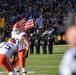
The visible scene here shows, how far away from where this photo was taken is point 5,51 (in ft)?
31.1

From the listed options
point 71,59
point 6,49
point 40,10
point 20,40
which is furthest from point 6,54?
point 40,10

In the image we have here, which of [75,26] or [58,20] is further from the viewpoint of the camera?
[58,20]

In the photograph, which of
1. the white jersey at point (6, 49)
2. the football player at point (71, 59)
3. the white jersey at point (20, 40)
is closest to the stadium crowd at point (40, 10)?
the white jersey at point (20, 40)

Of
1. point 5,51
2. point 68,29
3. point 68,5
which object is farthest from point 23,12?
point 68,29

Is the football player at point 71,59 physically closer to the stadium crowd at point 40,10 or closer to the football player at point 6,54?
the football player at point 6,54

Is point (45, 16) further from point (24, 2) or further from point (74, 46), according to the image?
point (74, 46)

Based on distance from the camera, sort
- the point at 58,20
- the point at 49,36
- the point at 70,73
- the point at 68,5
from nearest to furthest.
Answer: the point at 70,73
the point at 49,36
the point at 58,20
the point at 68,5

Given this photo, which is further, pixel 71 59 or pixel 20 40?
pixel 20 40

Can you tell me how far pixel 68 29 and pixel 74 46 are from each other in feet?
0.43

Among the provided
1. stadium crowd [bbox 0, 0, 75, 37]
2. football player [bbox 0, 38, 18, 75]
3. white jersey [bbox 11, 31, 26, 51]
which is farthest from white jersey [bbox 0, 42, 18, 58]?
stadium crowd [bbox 0, 0, 75, 37]

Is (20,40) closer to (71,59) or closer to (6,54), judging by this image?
(6,54)

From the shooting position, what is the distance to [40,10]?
4109 cm

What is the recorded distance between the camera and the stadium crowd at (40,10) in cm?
3938

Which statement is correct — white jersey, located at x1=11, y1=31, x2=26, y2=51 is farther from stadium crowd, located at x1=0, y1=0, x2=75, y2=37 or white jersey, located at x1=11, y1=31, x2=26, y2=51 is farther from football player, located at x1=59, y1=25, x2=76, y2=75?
stadium crowd, located at x1=0, y1=0, x2=75, y2=37
